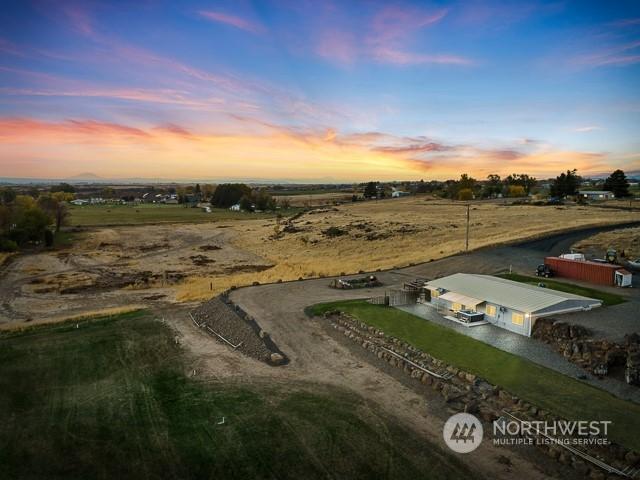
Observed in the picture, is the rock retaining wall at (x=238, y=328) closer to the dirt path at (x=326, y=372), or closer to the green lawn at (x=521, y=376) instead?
the dirt path at (x=326, y=372)

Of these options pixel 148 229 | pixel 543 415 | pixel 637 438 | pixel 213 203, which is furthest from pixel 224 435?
pixel 213 203

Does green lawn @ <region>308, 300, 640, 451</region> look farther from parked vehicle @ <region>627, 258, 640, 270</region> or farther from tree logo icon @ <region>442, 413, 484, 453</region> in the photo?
parked vehicle @ <region>627, 258, 640, 270</region>

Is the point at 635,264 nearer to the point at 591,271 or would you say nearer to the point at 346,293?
the point at 591,271

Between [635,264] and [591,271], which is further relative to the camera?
[635,264]

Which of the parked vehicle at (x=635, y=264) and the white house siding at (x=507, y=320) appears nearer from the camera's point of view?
the white house siding at (x=507, y=320)

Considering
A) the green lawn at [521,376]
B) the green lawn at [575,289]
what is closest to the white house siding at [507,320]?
the green lawn at [521,376]

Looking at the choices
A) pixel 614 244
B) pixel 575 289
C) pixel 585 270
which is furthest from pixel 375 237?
pixel 575 289

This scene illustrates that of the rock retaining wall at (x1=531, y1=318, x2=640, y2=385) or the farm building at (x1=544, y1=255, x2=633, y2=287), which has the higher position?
the farm building at (x1=544, y1=255, x2=633, y2=287)

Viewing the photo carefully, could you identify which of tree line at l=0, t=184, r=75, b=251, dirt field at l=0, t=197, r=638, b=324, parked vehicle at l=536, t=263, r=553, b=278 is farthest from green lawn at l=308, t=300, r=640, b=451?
tree line at l=0, t=184, r=75, b=251
